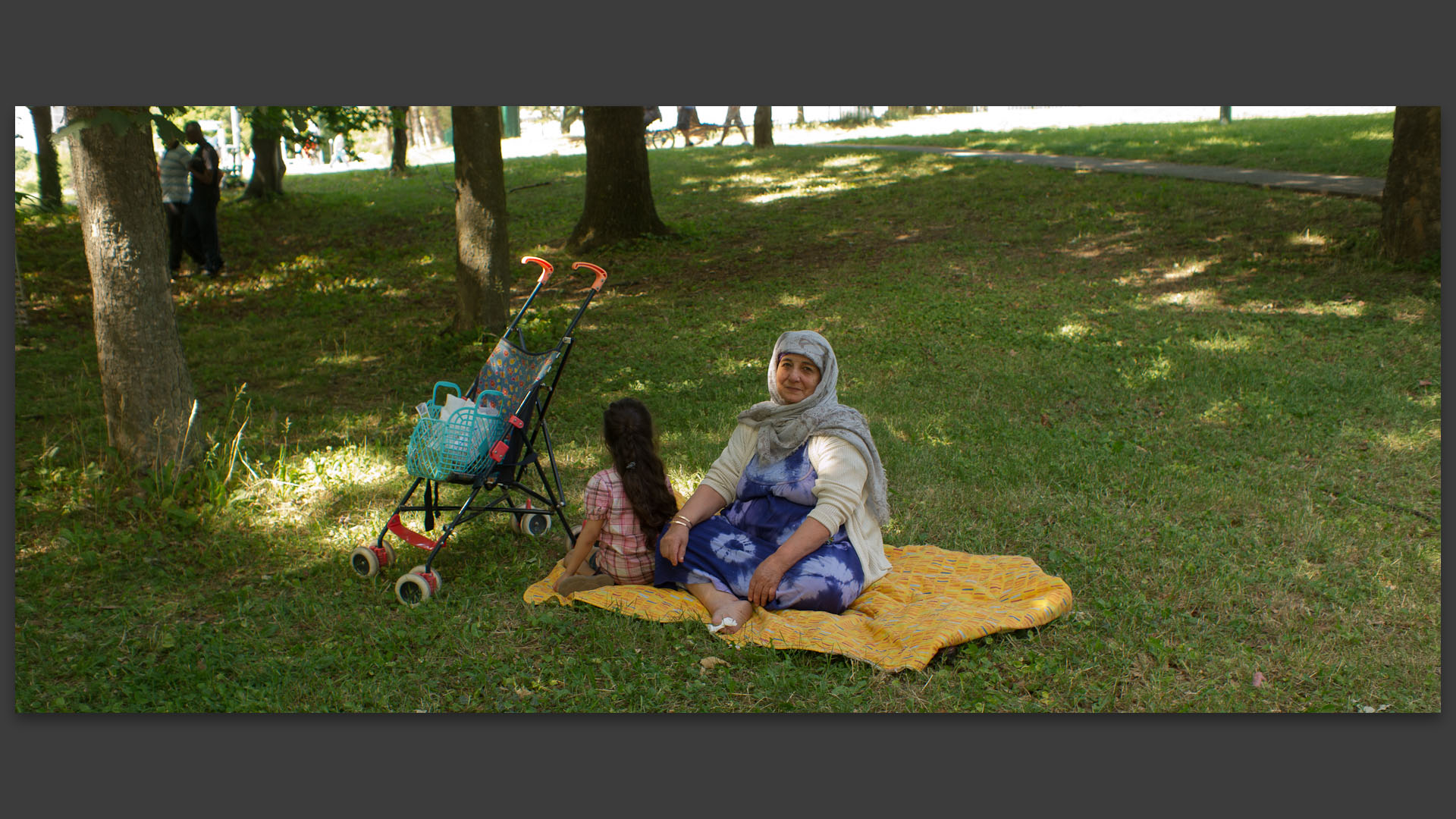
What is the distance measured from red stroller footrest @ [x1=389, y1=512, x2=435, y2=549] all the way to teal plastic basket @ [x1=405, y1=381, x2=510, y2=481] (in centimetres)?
36

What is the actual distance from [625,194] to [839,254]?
276cm

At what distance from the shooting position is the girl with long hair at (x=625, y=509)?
14.0 ft

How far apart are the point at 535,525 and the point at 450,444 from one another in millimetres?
967

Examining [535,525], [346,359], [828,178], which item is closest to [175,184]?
[346,359]

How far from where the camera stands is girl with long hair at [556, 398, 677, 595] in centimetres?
426

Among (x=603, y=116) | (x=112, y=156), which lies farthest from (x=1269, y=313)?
(x=112, y=156)

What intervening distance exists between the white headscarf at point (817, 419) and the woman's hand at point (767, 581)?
0.53 m

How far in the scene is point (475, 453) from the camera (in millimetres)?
4461

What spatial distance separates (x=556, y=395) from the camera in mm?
7738

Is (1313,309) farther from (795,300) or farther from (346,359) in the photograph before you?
(346,359)

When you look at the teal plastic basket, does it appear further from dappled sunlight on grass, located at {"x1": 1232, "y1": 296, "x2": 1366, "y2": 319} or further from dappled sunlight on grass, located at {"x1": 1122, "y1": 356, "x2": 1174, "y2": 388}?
dappled sunlight on grass, located at {"x1": 1232, "y1": 296, "x2": 1366, "y2": 319}

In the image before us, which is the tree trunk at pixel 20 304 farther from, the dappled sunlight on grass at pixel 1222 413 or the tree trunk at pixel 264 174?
the dappled sunlight on grass at pixel 1222 413

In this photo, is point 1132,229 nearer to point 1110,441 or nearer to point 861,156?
point 1110,441

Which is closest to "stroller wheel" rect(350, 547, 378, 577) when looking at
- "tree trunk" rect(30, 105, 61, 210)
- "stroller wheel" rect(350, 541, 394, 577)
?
"stroller wheel" rect(350, 541, 394, 577)
